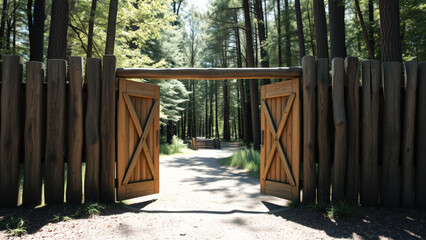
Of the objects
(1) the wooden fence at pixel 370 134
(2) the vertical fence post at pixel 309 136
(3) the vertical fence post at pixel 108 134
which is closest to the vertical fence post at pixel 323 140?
(1) the wooden fence at pixel 370 134

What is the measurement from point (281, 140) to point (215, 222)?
2.36 meters

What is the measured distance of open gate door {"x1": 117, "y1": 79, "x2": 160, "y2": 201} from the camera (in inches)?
216

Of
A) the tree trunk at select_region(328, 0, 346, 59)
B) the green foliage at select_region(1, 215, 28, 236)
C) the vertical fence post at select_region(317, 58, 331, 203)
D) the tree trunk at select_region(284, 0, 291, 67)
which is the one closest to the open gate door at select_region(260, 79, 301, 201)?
the vertical fence post at select_region(317, 58, 331, 203)

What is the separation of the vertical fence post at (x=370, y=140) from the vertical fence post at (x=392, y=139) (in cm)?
15

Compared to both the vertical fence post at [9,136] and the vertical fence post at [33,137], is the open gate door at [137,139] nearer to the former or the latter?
the vertical fence post at [33,137]

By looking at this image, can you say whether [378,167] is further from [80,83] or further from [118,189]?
[80,83]

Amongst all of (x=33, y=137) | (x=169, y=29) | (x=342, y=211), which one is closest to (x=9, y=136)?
(x=33, y=137)

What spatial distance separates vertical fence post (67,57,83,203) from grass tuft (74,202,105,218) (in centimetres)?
45

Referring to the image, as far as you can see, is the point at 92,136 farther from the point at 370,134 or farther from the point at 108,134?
the point at 370,134

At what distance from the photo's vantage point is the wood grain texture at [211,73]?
18.1 feet

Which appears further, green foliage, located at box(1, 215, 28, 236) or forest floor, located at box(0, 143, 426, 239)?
forest floor, located at box(0, 143, 426, 239)

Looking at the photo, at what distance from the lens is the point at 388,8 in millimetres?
6012

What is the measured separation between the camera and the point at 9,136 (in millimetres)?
4887

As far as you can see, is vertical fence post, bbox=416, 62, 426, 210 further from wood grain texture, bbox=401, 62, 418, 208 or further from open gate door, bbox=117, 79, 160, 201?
open gate door, bbox=117, 79, 160, 201
